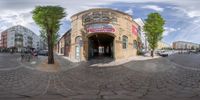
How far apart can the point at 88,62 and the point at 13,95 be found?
106cm

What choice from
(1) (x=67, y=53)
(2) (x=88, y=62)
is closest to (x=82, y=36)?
(1) (x=67, y=53)

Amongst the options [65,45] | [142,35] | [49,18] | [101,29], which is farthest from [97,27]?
[49,18]

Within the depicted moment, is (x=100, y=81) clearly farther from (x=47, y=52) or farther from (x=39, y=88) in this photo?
(x=47, y=52)

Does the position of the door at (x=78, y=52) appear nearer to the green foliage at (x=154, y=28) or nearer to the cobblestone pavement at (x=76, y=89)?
the cobblestone pavement at (x=76, y=89)

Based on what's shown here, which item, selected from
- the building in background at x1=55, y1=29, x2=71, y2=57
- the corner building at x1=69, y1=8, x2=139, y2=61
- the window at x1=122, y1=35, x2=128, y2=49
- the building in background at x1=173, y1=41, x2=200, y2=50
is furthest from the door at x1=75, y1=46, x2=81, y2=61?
the building in background at x1=173, y1=41, x2=200, y2=50

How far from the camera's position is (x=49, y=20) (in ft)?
8.80

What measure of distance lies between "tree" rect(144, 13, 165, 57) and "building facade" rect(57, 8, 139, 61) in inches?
7.0

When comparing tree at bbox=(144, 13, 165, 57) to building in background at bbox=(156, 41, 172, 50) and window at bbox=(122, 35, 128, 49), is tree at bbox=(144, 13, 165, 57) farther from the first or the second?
window at bbox=(122, 35, 128, 49)

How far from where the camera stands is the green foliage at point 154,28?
274 centimetres

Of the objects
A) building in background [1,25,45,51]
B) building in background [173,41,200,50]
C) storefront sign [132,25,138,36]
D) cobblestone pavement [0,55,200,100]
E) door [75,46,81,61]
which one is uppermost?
storefront sign [132,25,138,36]

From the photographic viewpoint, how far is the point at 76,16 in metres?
2.81

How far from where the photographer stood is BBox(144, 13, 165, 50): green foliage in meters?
2.74

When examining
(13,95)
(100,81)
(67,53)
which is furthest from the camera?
(100,81)

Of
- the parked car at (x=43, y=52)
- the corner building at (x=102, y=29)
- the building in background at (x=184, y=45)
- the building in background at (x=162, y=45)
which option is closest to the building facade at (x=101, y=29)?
the corner building at (x=102, y=29)
